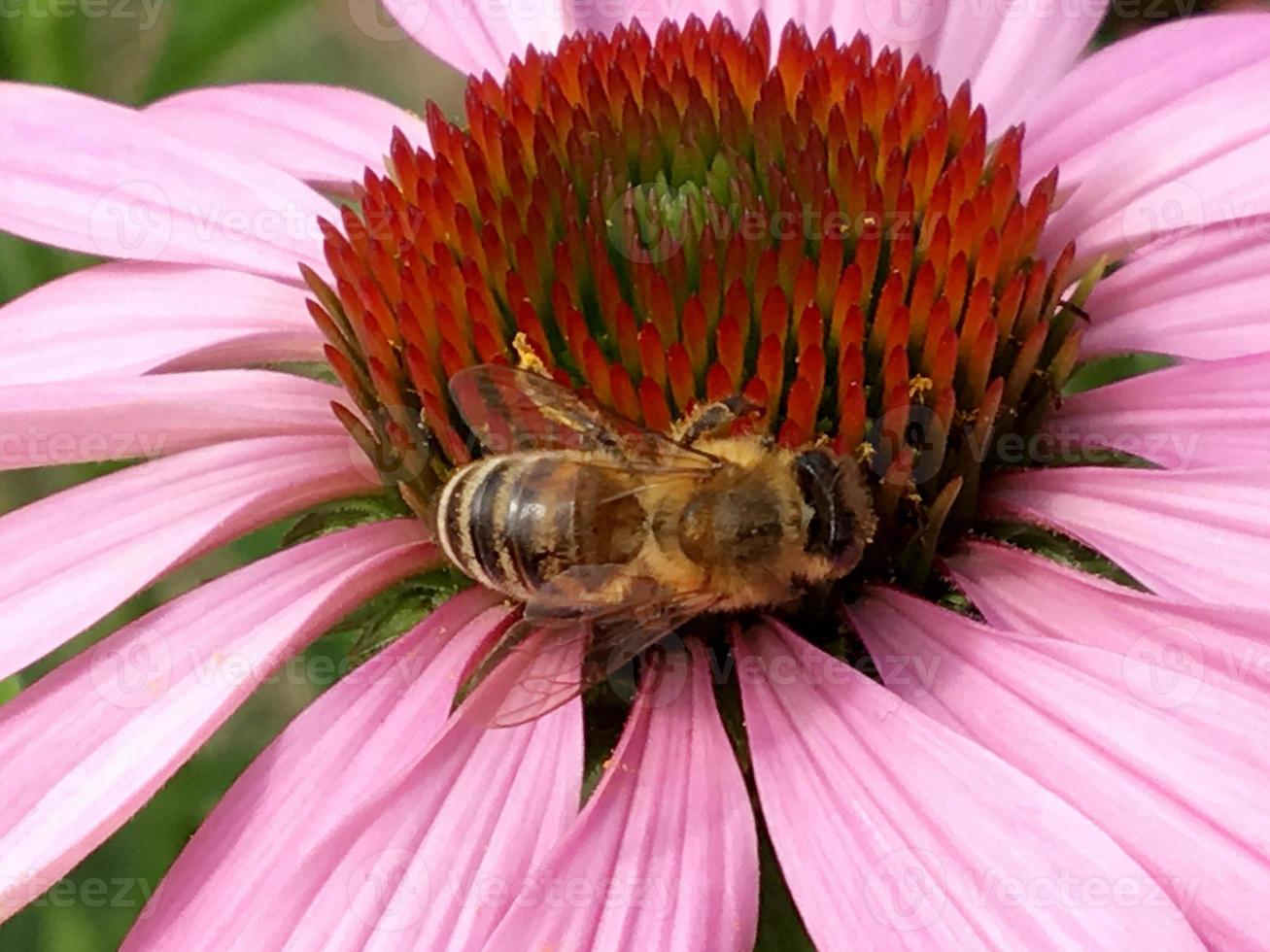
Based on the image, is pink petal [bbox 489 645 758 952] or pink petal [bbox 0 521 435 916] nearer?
pink petal [bbox 489 645 758 952]

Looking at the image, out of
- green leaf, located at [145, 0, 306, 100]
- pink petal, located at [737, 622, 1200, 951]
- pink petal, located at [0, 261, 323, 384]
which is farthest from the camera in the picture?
green leaf, located at [145, 0, 306, 100]

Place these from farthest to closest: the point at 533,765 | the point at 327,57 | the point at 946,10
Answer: the point at 327,57, the point at 946,10, the point at 533,765

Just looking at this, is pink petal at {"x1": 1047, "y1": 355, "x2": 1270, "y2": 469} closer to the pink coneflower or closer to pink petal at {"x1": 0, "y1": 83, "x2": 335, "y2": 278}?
the pink coneflower

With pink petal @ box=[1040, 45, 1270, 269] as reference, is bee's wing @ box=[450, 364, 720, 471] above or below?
below

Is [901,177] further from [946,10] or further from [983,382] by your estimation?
[946,10]

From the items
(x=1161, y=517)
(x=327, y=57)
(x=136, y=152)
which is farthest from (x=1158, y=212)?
(x=327, y=57)

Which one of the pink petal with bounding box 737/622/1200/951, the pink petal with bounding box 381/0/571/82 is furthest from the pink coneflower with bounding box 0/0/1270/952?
the pink petal with bounding box 381/0/571/82

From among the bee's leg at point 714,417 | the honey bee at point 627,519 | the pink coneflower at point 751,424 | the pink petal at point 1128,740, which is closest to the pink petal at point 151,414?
the pink coneflower at point 751,424
